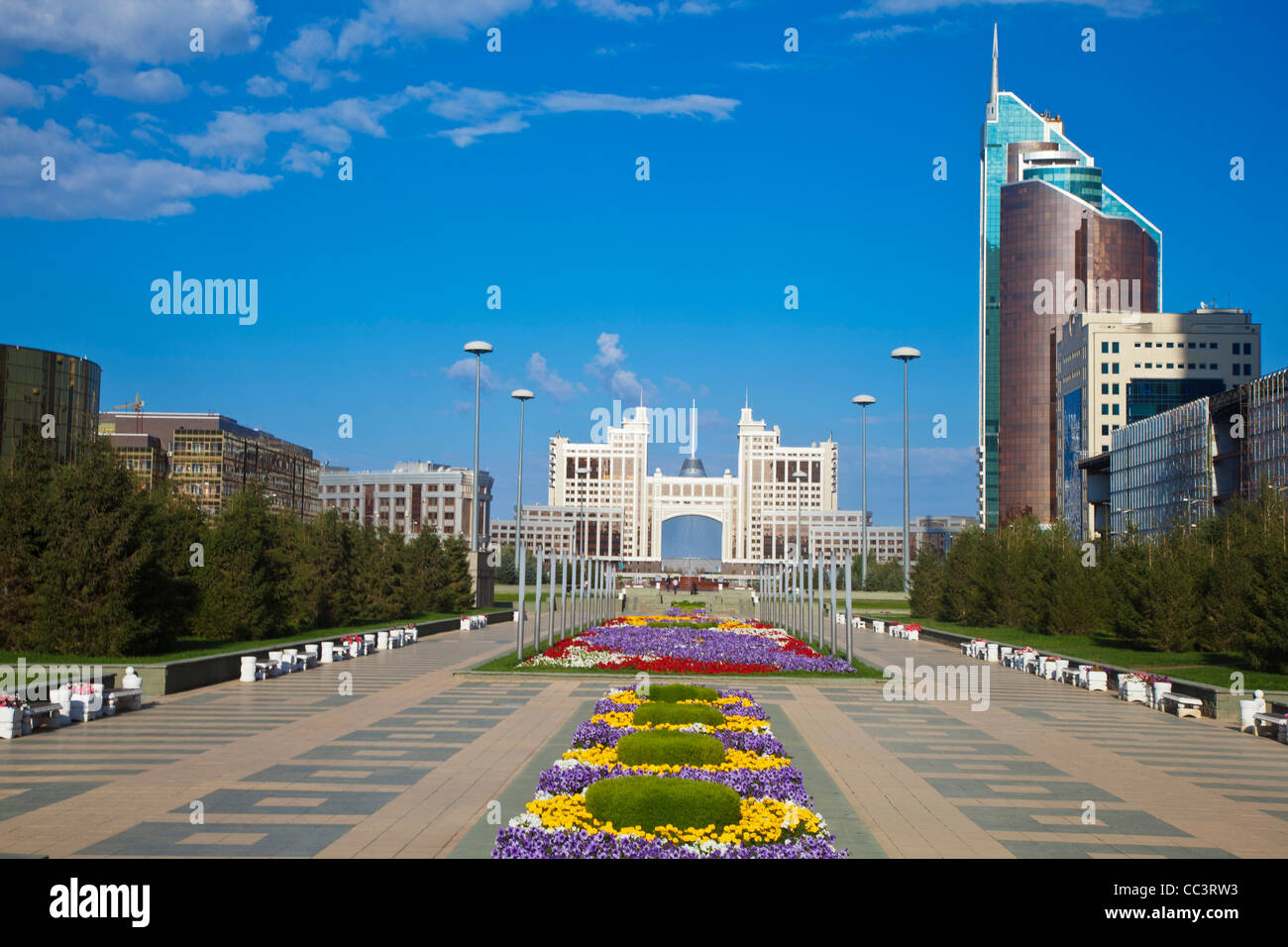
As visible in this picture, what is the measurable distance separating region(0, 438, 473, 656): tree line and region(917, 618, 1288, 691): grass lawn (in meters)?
21.9

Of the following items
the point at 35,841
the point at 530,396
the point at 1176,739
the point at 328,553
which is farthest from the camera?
the point at 530,396

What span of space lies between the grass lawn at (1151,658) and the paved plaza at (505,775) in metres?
3.51

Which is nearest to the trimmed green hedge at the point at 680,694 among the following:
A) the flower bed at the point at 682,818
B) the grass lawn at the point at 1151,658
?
the flower bed at the point at 682,818

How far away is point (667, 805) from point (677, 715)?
5.37m

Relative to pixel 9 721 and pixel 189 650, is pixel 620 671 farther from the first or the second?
pixel 9 721

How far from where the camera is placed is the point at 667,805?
9.68 metres

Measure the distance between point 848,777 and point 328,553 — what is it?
26850mm

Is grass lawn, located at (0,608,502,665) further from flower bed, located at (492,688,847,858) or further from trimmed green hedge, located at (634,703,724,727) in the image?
flower bed, located at (492,688,847,858)

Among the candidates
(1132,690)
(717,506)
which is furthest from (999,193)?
(1132,690)

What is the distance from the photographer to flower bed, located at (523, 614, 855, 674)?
2670 centimetres

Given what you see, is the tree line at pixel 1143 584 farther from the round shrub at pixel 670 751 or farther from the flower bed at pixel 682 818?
the round shrub at pixel 670 751
